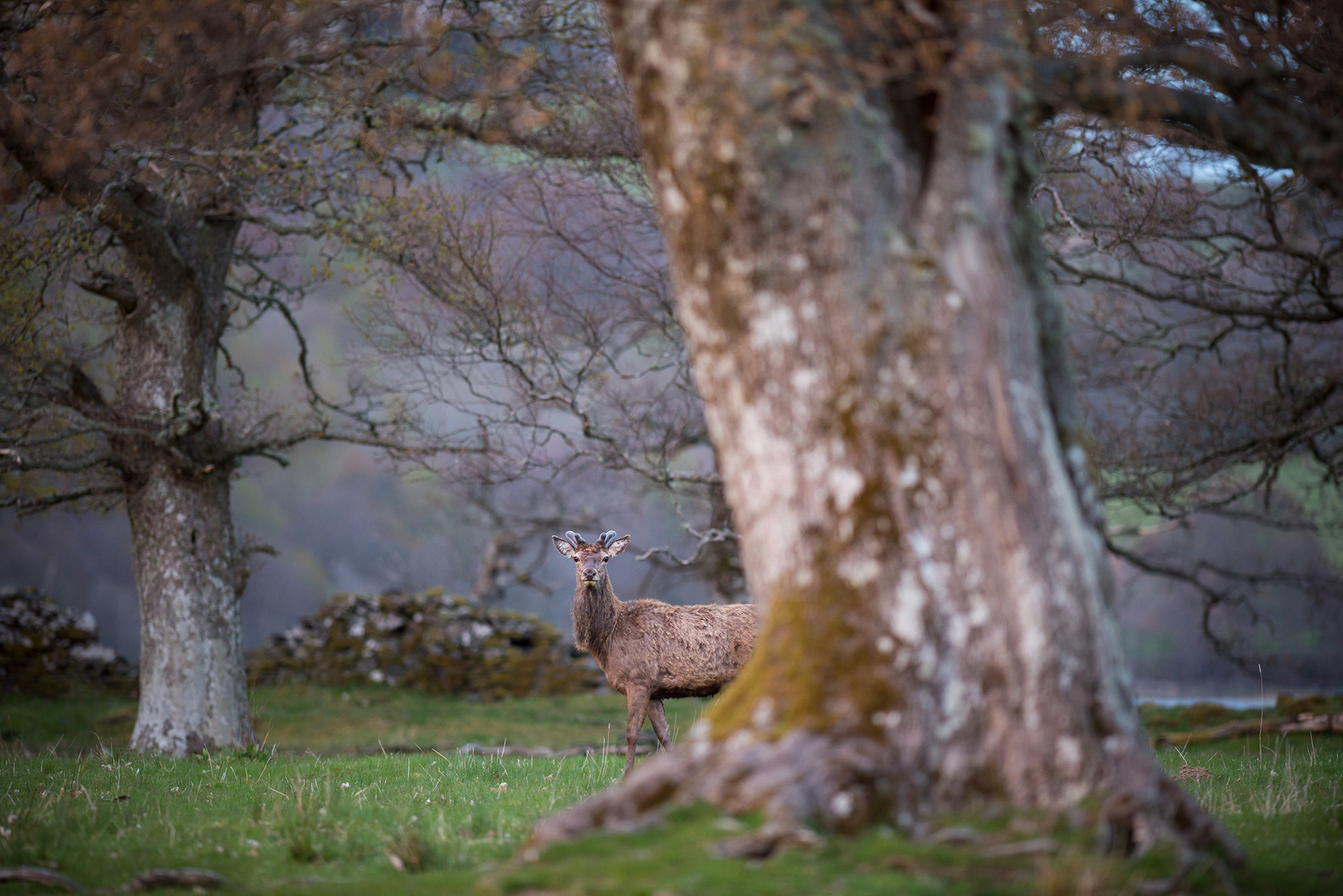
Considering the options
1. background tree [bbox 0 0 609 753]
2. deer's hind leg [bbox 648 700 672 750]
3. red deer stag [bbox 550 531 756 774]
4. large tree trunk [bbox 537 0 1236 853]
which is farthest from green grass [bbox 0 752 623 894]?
background tree [bbox 0 0 609 753]

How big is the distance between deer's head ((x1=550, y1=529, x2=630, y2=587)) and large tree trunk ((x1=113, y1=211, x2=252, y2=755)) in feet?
14.9

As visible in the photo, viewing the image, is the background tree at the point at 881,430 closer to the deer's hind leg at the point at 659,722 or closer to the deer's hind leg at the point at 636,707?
the deer's hind leg at the point at 636,707

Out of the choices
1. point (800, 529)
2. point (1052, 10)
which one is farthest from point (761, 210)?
point (1052, 10)

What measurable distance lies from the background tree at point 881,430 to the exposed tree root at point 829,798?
0.01 metres

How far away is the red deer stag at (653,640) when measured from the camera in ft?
33.9

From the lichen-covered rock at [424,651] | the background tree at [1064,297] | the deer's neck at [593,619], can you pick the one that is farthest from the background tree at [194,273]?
the lichen-covered rock at [424,651]

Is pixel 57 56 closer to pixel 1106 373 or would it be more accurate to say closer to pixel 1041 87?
pixel 1041 87

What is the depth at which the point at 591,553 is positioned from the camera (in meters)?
10.8

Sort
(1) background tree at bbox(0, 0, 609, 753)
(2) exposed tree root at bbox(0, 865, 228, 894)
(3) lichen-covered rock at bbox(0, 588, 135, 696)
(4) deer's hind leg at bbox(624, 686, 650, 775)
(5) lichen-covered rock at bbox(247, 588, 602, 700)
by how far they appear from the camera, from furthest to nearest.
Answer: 1. (5) lichen-covered rock at bbox(247, 588, 602, 700)
2. (3) lichen-covered rock at bbox(0, 588, 135, 696)
3. (1) background tree at bbox(0, 0, 609, 753)
4. (4) deer's hind leg at bbox(624, 686, 650, 775)
5. (2) exposed tree root at bbox(0, 865, 228, 894)

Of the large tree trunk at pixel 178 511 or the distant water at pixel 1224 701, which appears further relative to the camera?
the distant water at pixel 1224 701

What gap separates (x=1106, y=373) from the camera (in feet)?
56.0

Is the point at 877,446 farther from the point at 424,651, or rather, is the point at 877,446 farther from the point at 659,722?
the point at 424,651

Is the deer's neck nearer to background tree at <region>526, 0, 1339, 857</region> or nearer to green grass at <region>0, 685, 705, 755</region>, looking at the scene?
green grass at <region>0, 685, 705, 755</region>

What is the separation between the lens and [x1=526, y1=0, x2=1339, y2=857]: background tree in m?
3.83
